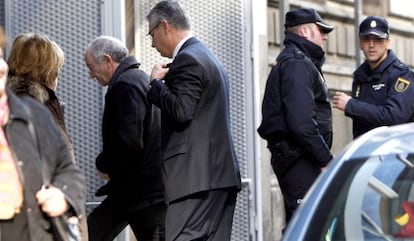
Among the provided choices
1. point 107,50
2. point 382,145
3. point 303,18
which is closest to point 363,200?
point 382,145

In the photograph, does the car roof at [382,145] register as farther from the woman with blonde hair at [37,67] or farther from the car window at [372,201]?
the woman with blonde hair at [37,67]

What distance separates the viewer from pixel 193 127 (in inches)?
290

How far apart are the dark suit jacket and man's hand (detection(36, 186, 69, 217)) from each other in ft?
7.00

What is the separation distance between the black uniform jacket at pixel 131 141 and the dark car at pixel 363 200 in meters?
3.26

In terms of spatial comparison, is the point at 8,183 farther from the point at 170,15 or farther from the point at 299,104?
the point at 299,104

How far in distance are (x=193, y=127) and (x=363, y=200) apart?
2492 mm

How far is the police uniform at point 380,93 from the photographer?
8.45 metres

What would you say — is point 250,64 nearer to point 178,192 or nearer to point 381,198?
point 178,192

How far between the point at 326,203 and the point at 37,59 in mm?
2439

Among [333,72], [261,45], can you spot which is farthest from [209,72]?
[333,72]

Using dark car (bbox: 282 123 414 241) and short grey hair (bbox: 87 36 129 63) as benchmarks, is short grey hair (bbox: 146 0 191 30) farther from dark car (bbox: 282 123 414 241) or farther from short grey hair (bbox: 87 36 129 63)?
dark car (bbox: 282 123 414 241)

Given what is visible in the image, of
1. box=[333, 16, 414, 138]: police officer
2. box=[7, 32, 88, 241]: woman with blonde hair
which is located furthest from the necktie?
box=[333, 16, 414, 138]: police officer

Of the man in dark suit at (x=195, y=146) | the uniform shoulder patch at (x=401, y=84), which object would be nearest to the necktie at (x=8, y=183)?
the man in dark suit at (x=195, y=146)

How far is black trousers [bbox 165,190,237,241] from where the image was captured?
7316 mm
